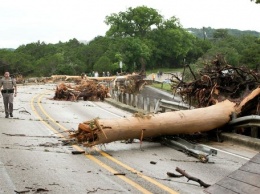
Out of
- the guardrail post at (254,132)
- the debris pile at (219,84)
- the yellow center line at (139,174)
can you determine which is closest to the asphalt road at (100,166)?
the yellow center line at (139,174)

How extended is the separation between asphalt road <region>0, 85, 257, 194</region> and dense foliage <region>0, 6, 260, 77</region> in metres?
63.6

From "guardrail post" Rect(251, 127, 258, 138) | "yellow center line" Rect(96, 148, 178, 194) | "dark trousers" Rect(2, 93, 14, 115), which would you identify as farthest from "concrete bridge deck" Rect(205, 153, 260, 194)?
"dark trousers" Rect(2, 93, 14, 115)

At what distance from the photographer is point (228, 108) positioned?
1227 cm

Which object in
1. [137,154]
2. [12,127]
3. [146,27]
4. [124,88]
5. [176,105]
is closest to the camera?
[137,154]

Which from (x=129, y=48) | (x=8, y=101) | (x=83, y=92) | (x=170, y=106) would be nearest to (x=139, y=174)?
(x=170, y=106)

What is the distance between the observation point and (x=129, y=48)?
9719 centimetres

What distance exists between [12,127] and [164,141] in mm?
5246

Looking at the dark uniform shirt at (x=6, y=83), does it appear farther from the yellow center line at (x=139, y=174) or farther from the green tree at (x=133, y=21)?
the green tree at (x=133, y=21)

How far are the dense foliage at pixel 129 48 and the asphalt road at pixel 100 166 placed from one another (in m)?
63.6

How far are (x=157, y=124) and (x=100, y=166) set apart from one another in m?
2.53

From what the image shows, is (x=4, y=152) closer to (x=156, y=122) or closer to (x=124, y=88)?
(x=156, y=122)

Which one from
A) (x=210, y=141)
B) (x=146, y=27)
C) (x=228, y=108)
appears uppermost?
(x=146, y=27)

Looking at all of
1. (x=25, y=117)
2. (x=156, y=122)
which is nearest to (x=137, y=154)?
(x=156, y=122)

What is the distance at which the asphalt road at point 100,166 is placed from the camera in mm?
7055
